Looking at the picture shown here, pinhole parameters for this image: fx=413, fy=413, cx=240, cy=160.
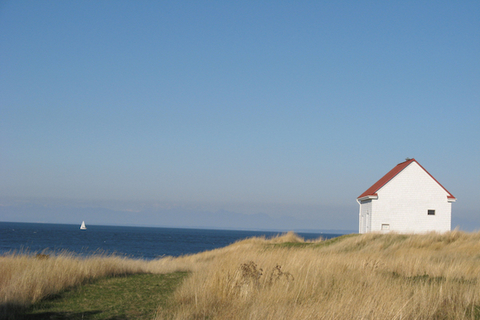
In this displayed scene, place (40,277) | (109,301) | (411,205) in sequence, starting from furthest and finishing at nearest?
1. (411,205)
2. (40,277)
3. (109,301)

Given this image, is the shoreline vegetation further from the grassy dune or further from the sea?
the sea

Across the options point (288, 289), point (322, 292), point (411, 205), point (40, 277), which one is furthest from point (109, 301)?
point (411, 205)

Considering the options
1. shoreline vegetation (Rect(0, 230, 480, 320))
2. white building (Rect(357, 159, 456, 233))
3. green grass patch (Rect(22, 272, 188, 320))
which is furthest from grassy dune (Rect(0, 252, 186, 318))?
white building (Rect(357, 159, 456, 233))

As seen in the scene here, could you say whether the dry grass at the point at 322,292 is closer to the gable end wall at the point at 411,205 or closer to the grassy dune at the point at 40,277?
the grassy dune at the point at 40,277

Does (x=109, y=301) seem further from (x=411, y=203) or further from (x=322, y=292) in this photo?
(x=411, y=203)

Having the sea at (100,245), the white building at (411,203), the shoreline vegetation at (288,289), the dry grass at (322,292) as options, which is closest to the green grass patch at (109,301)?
the shoreline vegetation at (288,289)

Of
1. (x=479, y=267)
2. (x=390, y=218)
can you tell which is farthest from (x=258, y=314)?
(x=390, y=218)

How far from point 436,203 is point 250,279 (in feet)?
86.9

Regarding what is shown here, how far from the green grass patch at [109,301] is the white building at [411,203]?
76.0ft

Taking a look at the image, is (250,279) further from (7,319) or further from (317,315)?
(7,319)

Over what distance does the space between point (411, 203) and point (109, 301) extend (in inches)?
1070

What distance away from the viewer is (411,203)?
30.8 metres

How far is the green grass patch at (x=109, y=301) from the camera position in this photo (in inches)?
286

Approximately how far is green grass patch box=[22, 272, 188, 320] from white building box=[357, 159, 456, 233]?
23166 mm
